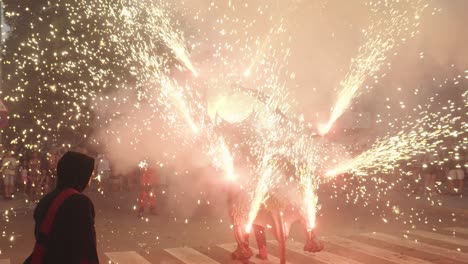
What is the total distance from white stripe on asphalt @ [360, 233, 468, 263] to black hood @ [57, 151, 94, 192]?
225 inches

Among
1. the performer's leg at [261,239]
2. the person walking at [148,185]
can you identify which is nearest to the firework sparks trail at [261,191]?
the performer's leg at [261,239]

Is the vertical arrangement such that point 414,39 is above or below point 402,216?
above

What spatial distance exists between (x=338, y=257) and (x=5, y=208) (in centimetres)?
942

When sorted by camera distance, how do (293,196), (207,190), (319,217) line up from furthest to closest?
(207,190)
(319,217)
(293,196)

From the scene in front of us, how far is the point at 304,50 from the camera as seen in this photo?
1010 cm

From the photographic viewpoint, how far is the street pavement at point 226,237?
7.29m

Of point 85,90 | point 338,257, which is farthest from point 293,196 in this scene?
point 85,90

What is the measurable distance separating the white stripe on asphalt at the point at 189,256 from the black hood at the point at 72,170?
164 inches

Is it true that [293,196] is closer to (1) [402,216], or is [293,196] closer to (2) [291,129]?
(2) [291,129]

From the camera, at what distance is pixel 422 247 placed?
795 centimetres

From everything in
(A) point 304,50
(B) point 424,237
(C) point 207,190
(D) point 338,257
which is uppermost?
(A) point 304,50

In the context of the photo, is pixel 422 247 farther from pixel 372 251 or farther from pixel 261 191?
pixel 261 191

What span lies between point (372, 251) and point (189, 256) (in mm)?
2571

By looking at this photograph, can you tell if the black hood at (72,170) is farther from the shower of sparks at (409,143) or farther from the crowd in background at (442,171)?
the crowd in background at (442,171)
